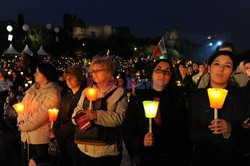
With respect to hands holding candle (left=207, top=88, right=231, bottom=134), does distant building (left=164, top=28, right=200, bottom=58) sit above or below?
above

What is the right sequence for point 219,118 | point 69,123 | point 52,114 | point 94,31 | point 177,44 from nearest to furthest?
point 219,118
point 52,114
point 69,123
point 94,31
point 177,44

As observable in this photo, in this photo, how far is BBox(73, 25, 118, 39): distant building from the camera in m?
145

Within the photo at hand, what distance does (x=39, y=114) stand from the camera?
5148 millimetres

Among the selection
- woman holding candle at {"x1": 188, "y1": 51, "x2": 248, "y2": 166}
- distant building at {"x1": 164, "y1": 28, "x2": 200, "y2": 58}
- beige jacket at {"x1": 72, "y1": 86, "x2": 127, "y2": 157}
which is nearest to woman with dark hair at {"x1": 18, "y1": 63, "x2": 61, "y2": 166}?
beige jacket at {"x1": 72, "y1": 86, "x2": 127, "y2": 157}

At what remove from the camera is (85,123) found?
395cm

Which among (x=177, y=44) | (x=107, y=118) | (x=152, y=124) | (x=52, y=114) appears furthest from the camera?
(x=177, y=44)

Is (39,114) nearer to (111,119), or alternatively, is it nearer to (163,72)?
(111,119)

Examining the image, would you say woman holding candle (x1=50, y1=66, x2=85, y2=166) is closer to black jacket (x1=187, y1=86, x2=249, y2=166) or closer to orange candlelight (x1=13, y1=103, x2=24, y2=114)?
orange candlelight (x1=13, y1=103, x2=24, y2=114)

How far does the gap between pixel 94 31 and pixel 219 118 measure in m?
150

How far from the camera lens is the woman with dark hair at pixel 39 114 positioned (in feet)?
16.9

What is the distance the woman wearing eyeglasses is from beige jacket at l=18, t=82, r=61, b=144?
5.92 feet

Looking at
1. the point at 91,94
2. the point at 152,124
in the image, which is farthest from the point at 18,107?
the point at 152,124

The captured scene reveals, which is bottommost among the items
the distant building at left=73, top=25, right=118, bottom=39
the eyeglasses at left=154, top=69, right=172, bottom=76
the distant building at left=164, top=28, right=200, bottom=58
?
the eyeglasses at left=154, top=69, right=172, bottom=76

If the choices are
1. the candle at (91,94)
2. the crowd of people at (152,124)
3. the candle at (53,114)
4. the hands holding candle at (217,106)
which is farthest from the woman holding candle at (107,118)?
the hands holding candle at (217,106)
